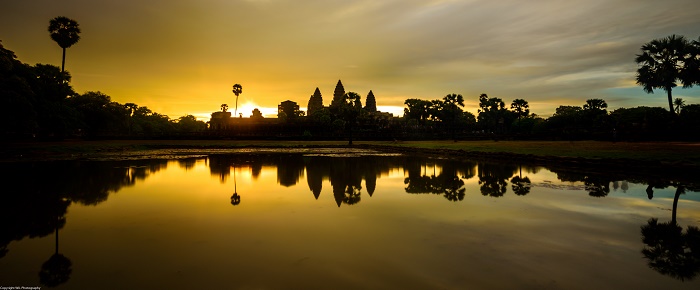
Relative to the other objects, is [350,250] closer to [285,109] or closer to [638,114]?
[638,114]

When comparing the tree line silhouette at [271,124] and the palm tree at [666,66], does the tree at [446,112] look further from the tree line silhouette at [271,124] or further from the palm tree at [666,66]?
the palm tree at [666,66]

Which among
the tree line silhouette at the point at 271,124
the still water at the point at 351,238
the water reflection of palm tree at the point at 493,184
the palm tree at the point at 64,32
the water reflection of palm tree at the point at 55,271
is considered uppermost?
the palm tree at the point at 64,32

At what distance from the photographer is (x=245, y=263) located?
168 inches

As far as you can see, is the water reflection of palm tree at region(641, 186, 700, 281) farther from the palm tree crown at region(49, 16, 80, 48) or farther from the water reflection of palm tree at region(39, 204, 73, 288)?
the palm tree crown at region(49, 16, 80, 48)

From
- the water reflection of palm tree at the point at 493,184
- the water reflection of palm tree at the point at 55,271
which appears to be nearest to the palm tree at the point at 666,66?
the water reflection of palm tree at the point at 493,184

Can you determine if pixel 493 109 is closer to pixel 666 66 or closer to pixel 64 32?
pixel 666 66

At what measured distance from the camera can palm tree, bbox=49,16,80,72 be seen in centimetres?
4688

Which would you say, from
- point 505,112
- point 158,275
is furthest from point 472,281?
point 505,112

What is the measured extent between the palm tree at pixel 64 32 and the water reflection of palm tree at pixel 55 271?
55.7m

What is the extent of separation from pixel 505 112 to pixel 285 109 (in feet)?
254

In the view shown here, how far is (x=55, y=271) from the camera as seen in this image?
4.02 metres

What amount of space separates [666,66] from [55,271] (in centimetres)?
5287

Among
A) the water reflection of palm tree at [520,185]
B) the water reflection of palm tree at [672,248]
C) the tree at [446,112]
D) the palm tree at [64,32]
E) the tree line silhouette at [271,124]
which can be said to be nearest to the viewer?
the water reflection of palm tree at [672,248]

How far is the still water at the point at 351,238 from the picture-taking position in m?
3.85
